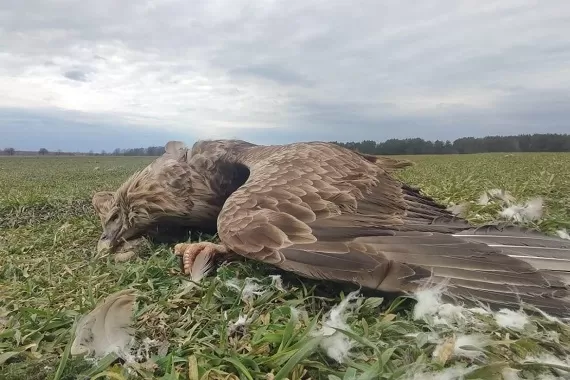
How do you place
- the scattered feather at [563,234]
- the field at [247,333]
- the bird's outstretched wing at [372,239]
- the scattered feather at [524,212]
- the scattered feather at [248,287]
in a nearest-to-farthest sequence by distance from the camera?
1. the field at [247,333]
2. the bird's outstretched wing at [372,239]
3. the scattered feather at [248,287]
4. the scattered feather at [563,234]
5. the scattered feather at [524,212]

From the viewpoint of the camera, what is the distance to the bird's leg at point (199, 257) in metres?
3.02

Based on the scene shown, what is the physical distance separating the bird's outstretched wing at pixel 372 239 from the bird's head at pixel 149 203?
96 centimetres

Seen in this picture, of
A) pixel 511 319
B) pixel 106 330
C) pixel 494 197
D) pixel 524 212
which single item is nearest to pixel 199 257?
pixel 106 330

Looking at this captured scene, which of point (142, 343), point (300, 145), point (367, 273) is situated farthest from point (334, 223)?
point (300, 145)

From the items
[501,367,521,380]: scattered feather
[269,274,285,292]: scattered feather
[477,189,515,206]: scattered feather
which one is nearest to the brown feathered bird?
[269,274,285,292]: scattered feather

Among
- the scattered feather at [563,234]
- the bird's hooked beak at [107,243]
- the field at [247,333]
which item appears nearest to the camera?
the field at [247,333]

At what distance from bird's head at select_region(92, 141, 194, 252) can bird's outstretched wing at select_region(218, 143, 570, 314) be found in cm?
96

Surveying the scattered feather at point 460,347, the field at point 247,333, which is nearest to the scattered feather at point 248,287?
the field at point 247,333

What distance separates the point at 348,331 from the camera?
205cm

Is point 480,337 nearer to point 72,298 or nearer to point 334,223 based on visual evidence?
point 334,223

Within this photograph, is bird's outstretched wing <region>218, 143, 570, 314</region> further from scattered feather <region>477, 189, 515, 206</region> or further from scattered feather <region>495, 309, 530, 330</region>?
scattered feather <region>477, 189, 515, 206</region>

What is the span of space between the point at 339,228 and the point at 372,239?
0.73 ft

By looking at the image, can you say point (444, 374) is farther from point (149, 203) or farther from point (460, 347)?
point (149, 203)

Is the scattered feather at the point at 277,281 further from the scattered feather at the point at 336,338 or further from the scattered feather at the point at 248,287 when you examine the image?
the scattered feather at the point at 336,338
